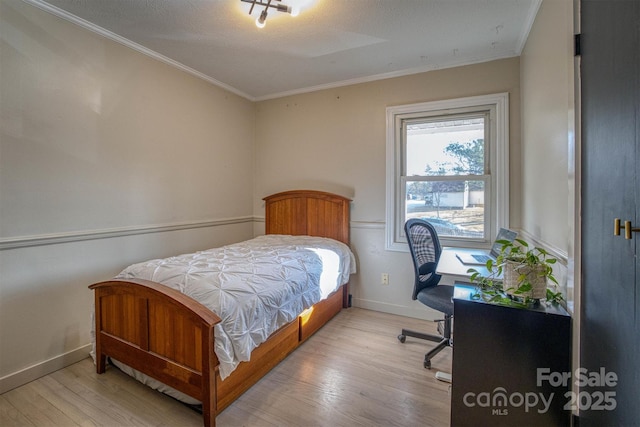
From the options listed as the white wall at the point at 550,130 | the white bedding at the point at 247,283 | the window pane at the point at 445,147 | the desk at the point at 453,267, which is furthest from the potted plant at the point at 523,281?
the window pane at the point at 445,147

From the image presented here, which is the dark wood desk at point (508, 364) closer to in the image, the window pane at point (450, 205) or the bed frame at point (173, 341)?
the bed frame at point (173, 341)

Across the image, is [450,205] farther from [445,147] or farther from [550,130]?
[550,130]

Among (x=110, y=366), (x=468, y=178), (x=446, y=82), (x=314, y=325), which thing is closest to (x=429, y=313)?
(x=314, y=325)

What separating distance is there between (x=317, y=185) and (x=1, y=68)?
8.69 ft

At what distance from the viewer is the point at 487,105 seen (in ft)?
8.91

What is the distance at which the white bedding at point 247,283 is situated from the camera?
5.06ft

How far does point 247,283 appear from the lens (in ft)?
5.74

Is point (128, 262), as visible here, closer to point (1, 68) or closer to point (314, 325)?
point (1, 68)

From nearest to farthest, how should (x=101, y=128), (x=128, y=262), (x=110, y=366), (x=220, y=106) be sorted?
1. (x=110, y=366)
2. (x=101, y=128)
3. (x=128, y=262)
4. (x=220, y=106)

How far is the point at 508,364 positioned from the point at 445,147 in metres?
2.18

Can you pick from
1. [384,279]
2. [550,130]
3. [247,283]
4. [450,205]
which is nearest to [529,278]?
[550,130]

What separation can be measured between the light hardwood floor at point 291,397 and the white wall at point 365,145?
980 millimetres

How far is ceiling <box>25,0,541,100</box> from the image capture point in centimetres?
199

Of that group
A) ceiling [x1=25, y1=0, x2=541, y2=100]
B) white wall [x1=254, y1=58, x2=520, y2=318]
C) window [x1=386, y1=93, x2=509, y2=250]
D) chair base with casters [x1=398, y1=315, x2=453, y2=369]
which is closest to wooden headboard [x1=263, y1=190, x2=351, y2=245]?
white wall [x1=254, y1=58, x2=520, y2=318]
